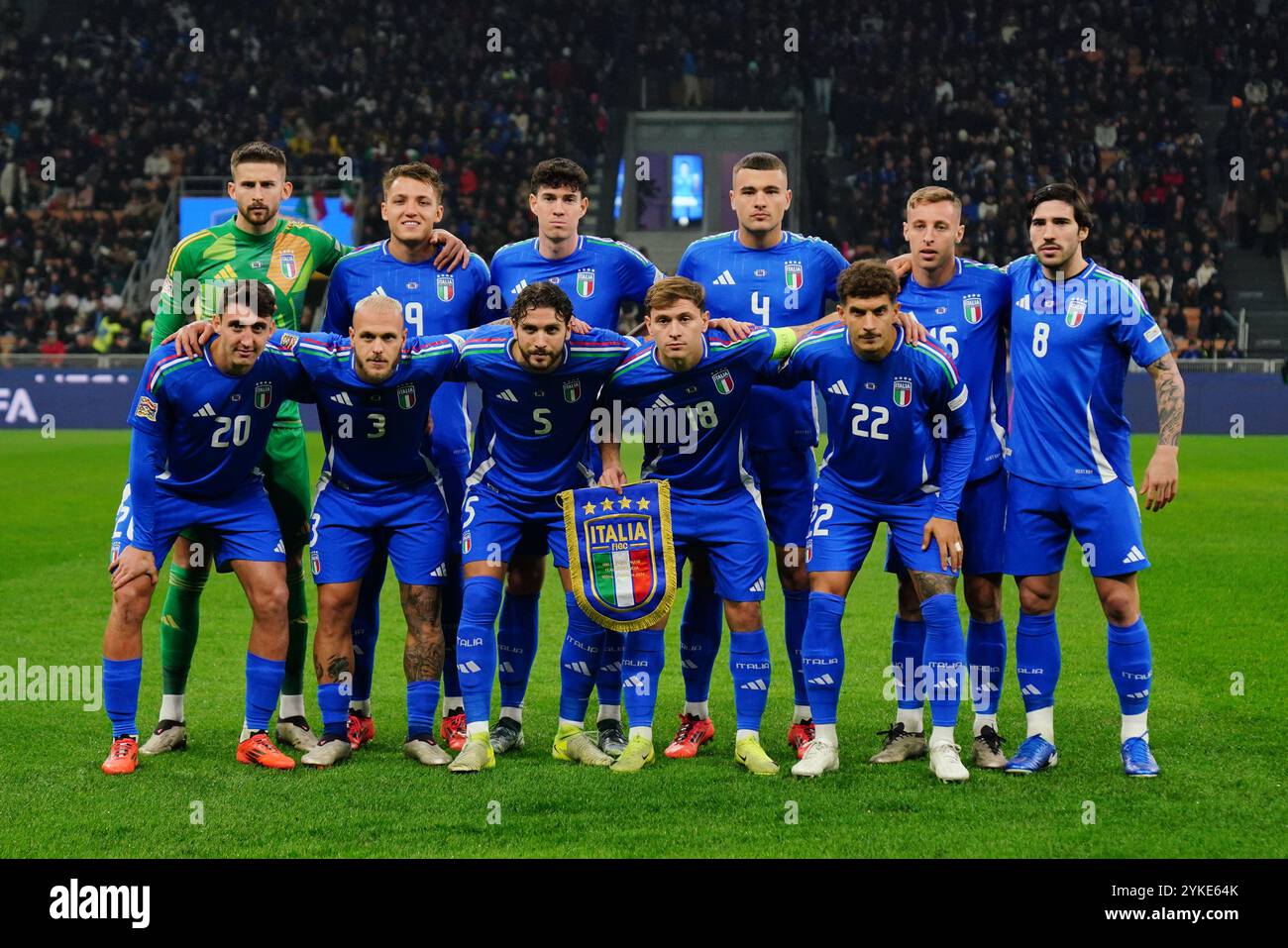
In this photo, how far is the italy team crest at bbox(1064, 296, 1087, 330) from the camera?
21.3ft

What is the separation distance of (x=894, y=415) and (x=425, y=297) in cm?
231

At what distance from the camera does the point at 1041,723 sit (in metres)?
6.56

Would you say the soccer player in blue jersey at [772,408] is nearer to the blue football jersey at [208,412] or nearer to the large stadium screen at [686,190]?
the blue football jersey at [208,412]

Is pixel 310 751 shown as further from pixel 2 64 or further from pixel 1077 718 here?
pixel 2 64

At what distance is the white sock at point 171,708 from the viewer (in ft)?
22.7

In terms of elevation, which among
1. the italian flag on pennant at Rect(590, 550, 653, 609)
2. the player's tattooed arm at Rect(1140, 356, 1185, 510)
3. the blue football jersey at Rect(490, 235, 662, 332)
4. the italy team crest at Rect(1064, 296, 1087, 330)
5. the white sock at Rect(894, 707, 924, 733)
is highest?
the blue football jersey at Rect(490, 235, 662, 332)

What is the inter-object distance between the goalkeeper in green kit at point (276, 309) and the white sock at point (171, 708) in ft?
0.08

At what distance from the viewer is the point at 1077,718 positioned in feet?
24.6

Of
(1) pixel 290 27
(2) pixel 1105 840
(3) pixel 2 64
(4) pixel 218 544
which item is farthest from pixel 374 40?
(2) pixel 1105 840

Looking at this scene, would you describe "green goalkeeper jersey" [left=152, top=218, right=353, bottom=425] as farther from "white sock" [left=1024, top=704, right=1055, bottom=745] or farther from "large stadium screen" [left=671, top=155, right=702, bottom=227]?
"large stadium screen" [left=671, top=155, right=702, bottom=227]

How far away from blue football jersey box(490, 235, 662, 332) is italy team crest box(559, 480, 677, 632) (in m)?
1.04

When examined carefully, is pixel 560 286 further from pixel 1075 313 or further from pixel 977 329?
pixel 1075 313

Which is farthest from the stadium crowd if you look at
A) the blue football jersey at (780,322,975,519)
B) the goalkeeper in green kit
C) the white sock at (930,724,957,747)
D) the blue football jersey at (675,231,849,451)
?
the white sock at (930,724,957,747)

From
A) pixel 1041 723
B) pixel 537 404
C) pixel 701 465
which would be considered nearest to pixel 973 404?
pixel 701 465
